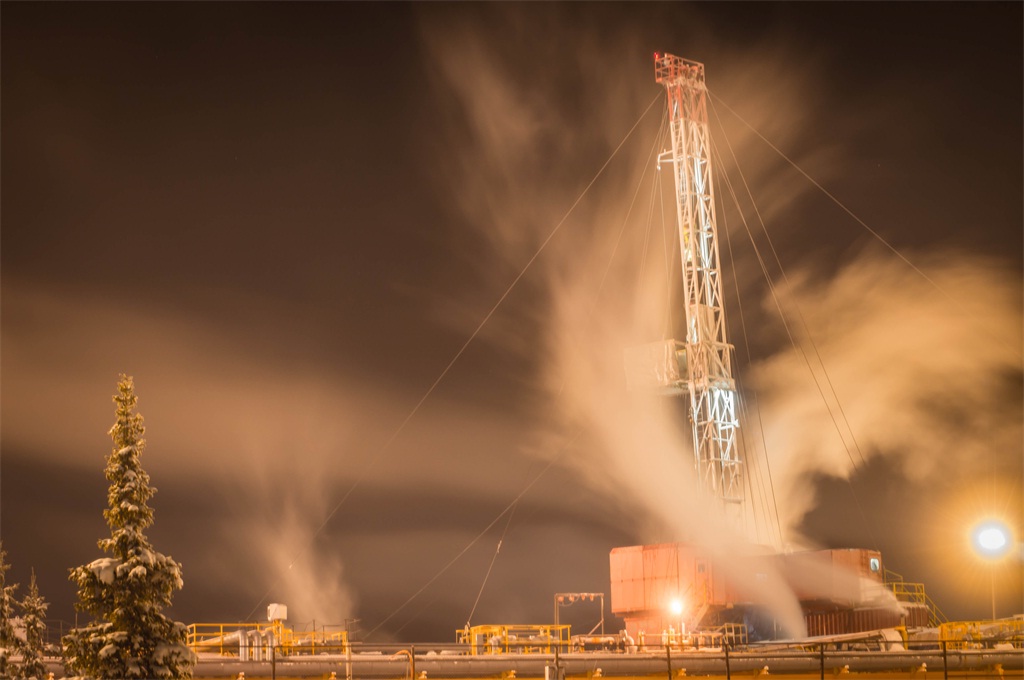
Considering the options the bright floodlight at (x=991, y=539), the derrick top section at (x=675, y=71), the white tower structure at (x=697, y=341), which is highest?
the derrick top section at (x=675, y=71)

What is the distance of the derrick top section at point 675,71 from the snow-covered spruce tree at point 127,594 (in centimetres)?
3959

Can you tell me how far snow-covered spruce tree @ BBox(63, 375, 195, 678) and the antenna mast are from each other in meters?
34.0

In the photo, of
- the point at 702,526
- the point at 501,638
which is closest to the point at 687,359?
the point at 702,526

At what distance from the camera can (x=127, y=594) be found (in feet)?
73.6

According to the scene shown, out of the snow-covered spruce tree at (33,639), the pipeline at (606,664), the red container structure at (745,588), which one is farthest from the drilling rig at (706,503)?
the snow-covered spruce tree at (33,639)

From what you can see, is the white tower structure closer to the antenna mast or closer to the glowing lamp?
the antenna mast

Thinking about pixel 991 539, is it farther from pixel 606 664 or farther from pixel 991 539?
pixel 606 664

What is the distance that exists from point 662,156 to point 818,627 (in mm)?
24797

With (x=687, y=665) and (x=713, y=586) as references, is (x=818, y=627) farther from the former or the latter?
(x=687, y=665)

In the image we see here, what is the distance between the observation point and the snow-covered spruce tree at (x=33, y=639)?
94.9ft

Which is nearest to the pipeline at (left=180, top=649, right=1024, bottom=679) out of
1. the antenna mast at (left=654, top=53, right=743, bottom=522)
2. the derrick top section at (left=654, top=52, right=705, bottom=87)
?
the antenna mast at (left=654, top=53, right=743, bottom=522)

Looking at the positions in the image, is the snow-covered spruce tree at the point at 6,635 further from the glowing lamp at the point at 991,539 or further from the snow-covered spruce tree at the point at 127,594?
the glowing lamp at the point at 991,539

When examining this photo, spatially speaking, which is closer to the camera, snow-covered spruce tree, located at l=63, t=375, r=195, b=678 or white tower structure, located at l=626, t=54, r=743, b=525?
snow-covered spruce tree, located at l=63, t=375, r=195, b=678

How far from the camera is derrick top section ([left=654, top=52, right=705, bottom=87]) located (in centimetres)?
5647
